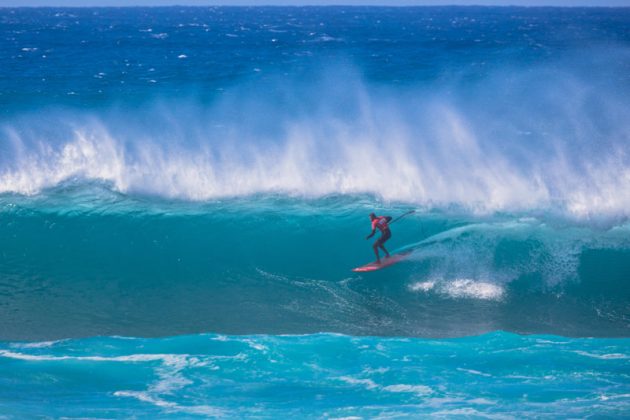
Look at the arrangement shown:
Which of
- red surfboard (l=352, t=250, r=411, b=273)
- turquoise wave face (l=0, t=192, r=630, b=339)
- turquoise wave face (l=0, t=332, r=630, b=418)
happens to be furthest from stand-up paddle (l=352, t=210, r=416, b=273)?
turquoise wave face (l=0, t=332, r=630, b=418)

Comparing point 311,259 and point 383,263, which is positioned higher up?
point 311,259

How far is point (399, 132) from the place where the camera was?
20922mm

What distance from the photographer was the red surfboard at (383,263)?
1230cm

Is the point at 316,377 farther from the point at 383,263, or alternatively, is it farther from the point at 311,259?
the point at 311,259

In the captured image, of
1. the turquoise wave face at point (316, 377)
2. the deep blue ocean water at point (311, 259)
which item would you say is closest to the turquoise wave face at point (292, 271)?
the deep blue ocean water at point (311, 259)

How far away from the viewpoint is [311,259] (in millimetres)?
13258

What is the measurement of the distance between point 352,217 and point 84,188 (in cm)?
681

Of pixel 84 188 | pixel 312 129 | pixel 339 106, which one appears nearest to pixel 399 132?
pixel 312 129

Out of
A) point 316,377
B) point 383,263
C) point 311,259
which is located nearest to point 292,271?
point 311,259

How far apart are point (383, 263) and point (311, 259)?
1596mm

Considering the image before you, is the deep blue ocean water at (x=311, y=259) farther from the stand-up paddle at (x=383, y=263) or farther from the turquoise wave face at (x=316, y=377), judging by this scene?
the stand-up paddle at (x=383, y=263)

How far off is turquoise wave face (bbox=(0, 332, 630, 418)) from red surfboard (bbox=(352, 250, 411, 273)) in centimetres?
218

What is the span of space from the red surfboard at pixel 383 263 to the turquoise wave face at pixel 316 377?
218 cm

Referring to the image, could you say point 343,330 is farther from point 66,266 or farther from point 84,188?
point 84,188
